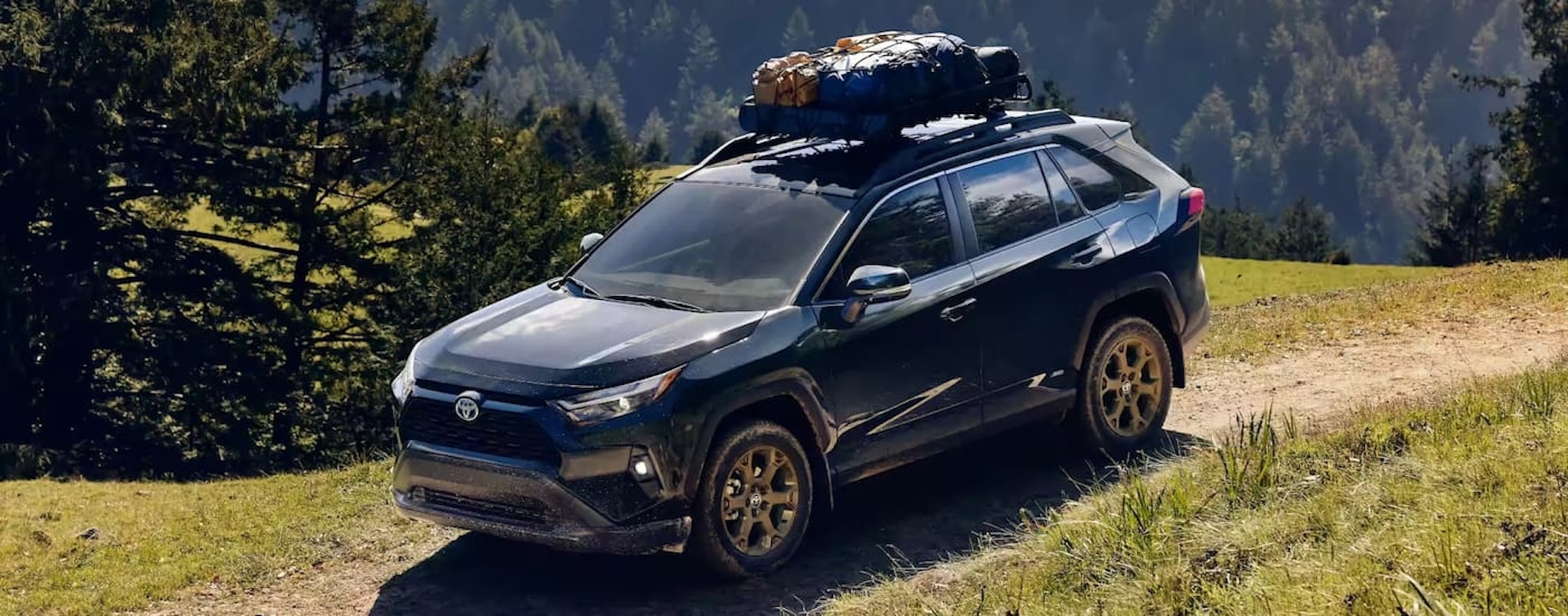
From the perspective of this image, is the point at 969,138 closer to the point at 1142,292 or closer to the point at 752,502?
the point at 1142,292

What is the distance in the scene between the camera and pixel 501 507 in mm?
6910

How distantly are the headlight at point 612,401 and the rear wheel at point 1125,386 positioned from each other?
119 inches

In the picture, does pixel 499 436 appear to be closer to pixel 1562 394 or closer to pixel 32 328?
pixel 1562 394

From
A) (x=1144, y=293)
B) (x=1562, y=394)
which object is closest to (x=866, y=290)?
(x=1144, y=293)

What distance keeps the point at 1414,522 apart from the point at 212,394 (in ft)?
83.7

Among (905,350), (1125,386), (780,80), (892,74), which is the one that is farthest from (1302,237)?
(905,350)

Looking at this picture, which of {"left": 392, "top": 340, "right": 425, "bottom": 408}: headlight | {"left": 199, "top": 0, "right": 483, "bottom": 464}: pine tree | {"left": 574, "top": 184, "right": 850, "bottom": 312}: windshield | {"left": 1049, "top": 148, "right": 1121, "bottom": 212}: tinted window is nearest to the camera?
{"left": 392, "top": 340, "right": 425, "bottom": 408}: headlight

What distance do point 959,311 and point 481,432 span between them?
254 centimetres

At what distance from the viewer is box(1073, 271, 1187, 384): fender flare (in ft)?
28.9

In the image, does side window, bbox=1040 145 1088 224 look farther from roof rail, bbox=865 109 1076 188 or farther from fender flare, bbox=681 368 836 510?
fender flare, bbox=681 368 836 510

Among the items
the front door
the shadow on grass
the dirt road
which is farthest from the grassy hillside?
the front door

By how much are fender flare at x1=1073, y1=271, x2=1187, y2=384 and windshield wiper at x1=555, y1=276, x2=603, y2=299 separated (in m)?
2.67

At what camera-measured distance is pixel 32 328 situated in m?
24.3

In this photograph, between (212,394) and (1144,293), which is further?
(212,394)
